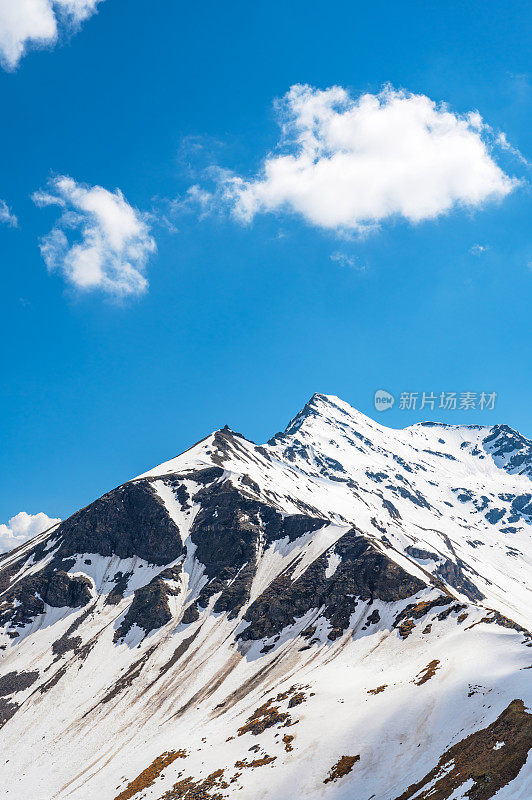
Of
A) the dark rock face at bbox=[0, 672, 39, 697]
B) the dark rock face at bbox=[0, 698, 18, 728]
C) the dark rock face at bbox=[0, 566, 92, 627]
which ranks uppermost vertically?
the dark rock face at bbox=[0, 566, 92, 627]

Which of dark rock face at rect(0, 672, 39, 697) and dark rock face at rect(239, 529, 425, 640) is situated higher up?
dark rock face at rect(0, 672, 39, 697)

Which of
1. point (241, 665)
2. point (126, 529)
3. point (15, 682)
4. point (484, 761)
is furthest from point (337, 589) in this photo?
point (126, 529)

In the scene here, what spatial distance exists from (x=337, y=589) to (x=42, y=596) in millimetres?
99220

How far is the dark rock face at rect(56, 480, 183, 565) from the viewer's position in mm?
176500

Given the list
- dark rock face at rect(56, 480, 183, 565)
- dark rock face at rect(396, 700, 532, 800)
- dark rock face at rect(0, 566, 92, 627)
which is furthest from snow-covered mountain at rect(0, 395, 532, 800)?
dark rock face at rect(56, 480, 183, 565)

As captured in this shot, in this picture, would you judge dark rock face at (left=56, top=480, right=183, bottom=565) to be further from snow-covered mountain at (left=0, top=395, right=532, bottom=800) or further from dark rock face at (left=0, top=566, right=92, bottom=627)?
dark rock face at (left=0, top=566, right=92, bottom=627)

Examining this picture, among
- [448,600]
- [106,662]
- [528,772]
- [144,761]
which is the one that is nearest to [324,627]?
[448,600]

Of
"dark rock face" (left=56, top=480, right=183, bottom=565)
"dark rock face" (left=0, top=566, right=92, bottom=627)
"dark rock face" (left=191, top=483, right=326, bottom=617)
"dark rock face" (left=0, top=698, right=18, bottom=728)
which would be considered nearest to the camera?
"dark rock face" (left=0, top=698, right=18, bottom=728)

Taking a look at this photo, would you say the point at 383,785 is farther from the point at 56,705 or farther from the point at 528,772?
the point at 56,705

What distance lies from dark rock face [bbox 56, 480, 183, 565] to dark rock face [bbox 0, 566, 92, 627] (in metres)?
14.0

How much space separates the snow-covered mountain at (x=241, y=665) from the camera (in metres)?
50.0

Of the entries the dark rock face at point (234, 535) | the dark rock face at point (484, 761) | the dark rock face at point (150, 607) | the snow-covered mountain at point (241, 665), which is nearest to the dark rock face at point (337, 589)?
the snow-covered mountain at point (241, 665)

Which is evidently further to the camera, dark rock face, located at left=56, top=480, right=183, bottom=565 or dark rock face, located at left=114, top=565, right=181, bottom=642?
dark rock face, located at left=56, top=480, right=183, bottom=565

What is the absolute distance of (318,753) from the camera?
5662 centimetres
